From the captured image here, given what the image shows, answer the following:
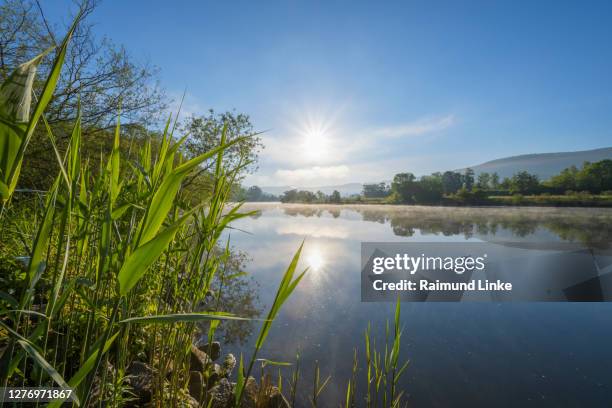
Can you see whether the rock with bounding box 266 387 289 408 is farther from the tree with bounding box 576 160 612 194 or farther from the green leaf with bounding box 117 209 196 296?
the tree with bounding box 576 160 612 194

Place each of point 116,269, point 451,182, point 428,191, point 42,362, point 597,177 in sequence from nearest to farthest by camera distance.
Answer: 1. point 42,362
2. point 116,269
3. point 597,177
4. point 428,191
5. point 451,182

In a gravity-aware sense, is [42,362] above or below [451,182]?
below

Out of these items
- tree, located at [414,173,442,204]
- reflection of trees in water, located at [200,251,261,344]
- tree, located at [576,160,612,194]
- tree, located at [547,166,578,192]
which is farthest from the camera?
tree, located at [414,173,442,204]

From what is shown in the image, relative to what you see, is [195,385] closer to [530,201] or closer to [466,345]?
[466,345]

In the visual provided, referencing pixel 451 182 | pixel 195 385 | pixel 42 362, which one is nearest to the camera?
pixel 42 362

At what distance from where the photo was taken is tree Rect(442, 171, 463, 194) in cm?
5577

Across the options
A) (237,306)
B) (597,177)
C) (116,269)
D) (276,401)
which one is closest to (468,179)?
(597,177)

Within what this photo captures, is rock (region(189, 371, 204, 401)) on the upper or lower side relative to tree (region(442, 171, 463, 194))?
lower

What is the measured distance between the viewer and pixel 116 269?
95cm

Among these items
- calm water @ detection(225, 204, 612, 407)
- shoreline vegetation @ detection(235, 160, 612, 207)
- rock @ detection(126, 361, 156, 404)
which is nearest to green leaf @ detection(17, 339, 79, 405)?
calm water @ detection(225, 204, 612, 407)

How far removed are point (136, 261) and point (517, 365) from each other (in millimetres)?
5597

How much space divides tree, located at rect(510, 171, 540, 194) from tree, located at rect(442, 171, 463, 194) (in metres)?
9.91

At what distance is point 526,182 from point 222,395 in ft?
188

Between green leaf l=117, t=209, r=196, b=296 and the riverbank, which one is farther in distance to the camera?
the riverbank
